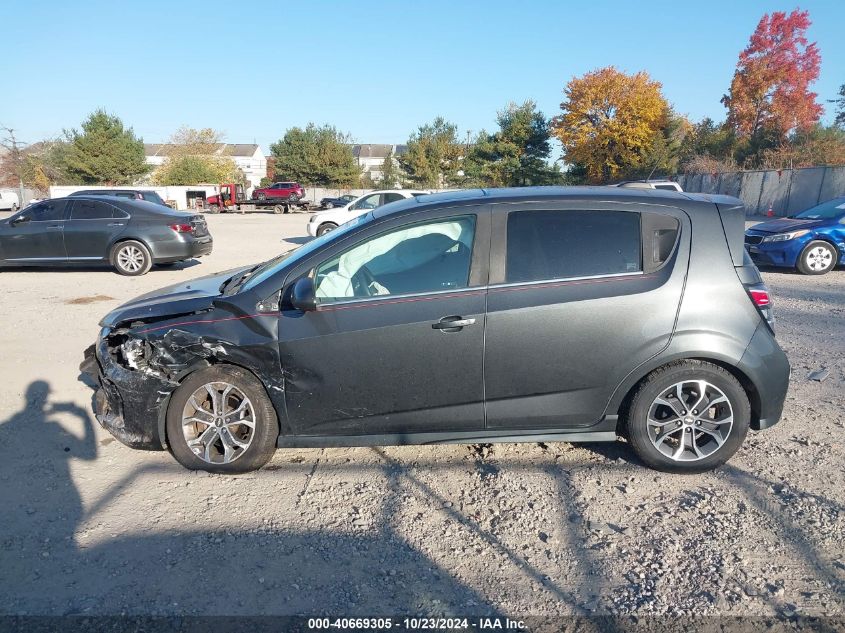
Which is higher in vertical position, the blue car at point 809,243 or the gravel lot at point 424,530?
the blue car at point 809,243

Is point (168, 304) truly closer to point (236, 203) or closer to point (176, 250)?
point (176, 250)

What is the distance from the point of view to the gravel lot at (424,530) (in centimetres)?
255

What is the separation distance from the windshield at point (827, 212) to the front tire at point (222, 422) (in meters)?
11.2

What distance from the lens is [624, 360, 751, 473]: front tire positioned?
11.4 feet

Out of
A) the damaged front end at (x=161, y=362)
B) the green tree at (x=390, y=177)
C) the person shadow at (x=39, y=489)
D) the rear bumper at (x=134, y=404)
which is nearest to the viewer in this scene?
the person shadow at (x=39, y=489)

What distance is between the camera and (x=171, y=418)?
3.57 m

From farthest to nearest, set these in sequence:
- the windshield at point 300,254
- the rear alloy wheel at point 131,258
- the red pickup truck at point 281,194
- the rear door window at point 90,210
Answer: the red pickup truck at point 281,194
the rear door window at point 90,210
the rear alloy wheel at point 131,258
the windshield at point 300,254

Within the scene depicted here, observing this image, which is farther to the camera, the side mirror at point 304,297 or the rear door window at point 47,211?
the rear door window at point 47,211

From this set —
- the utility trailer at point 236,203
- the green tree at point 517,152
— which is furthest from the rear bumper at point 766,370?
the green tree at point 517,152

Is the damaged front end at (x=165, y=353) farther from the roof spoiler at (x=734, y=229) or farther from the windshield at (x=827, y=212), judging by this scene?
the windshield at (x=827, y=212)

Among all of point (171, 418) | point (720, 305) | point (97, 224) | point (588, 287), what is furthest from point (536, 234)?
point (97, 224)

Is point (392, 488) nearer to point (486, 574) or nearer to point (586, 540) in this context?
point (486, 574)

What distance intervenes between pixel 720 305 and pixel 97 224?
1132cm

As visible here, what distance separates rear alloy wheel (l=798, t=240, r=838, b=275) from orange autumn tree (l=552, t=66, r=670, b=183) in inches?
1500
